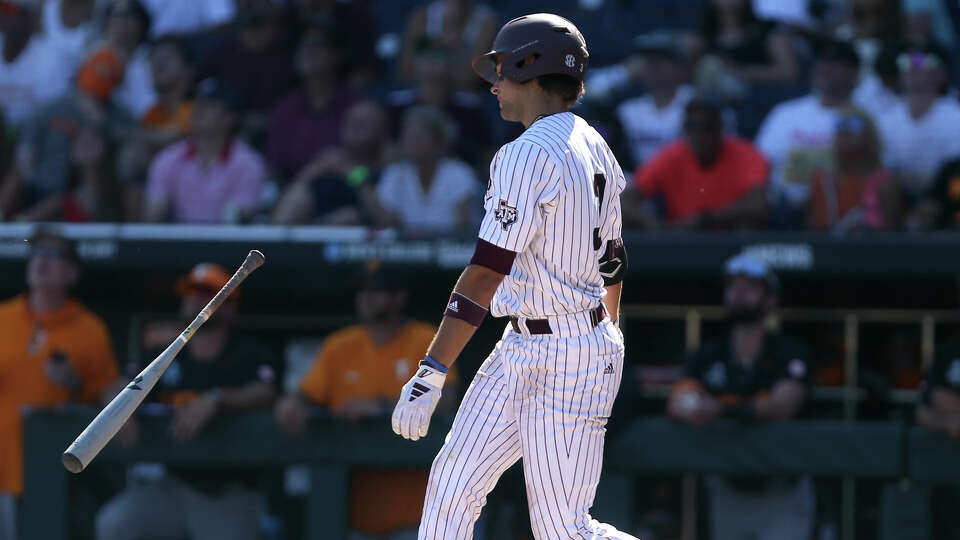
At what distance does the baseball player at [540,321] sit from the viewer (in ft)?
11.3

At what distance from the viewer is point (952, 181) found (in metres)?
6.28

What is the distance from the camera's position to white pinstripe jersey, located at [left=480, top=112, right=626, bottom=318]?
11.2 ft

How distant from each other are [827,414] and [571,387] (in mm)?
3498

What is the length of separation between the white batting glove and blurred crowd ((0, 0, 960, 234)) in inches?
122

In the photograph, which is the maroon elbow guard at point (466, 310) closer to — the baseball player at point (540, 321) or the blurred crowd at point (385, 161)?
the baseball player at point (540, 321)

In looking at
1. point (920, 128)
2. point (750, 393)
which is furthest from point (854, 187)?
point (750, 393)

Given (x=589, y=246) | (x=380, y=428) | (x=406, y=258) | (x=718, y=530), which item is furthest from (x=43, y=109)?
(x=589, y=246)

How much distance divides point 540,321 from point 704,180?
3.18 m

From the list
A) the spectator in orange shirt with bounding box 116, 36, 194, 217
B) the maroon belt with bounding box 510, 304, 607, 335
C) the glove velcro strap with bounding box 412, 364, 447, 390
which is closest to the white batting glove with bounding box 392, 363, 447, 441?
the glove velcro strap with bounding box 412, 364, 447, 390

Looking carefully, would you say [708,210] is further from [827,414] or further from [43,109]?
[43,109]

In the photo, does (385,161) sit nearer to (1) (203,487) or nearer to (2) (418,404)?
(1) (203,487)

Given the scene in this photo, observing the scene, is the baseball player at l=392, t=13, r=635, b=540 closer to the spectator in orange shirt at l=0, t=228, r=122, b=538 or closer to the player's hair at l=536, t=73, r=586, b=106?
the player's hair at l=536, t=73, r=586, b=106

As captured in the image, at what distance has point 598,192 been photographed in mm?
3607

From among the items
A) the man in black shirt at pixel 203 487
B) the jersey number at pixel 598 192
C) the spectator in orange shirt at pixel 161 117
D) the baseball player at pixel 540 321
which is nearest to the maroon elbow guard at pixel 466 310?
the baseball player at pixel 540 321
